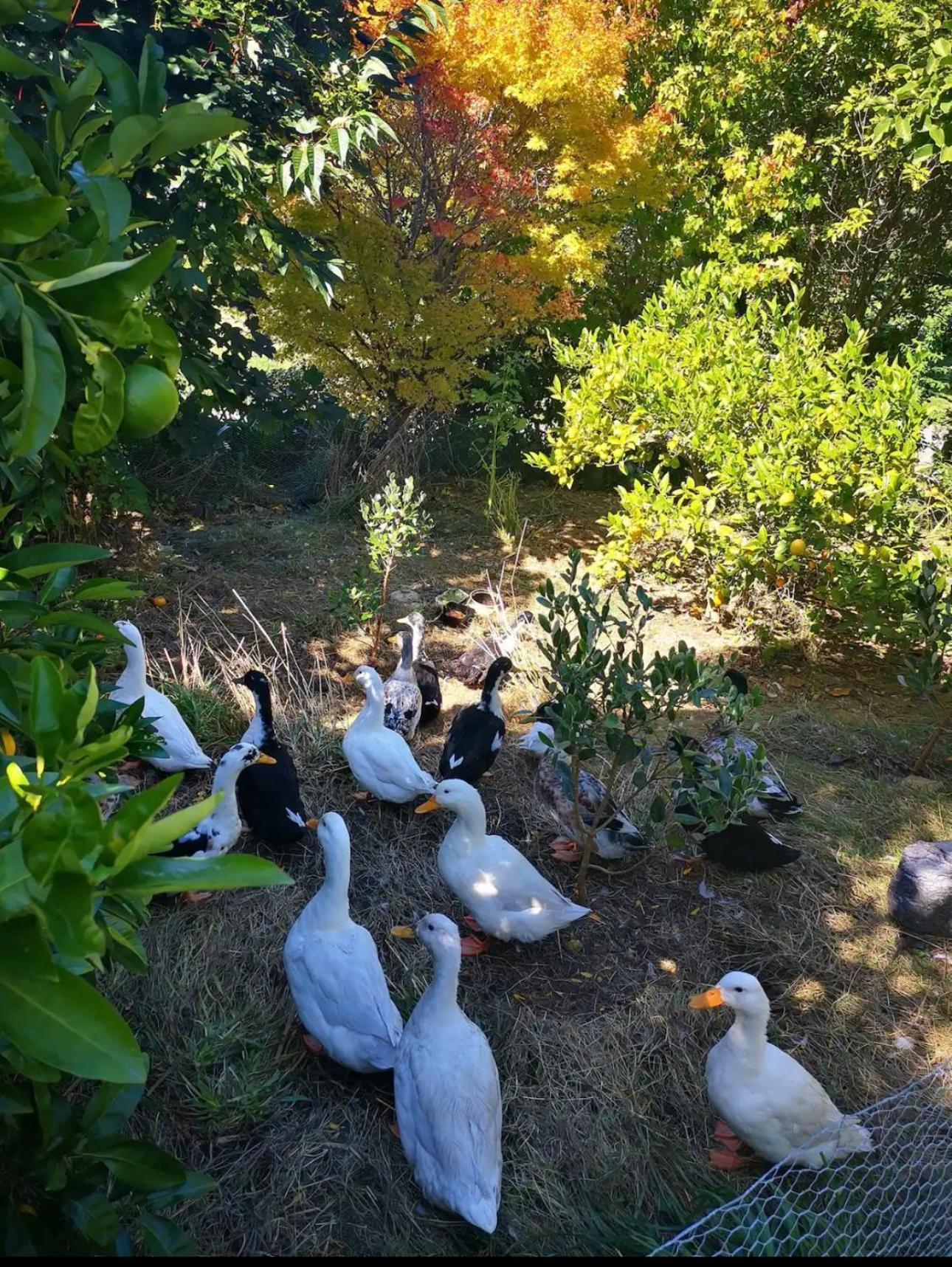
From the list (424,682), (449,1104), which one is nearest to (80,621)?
(449,1104)

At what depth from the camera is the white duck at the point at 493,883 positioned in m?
2.79

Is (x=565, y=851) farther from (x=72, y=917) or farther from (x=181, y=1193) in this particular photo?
(x=72, y=917)

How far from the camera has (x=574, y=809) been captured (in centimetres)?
312

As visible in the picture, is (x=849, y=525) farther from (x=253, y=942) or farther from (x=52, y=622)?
(x=52, y=622)

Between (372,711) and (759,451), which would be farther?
(759,451)

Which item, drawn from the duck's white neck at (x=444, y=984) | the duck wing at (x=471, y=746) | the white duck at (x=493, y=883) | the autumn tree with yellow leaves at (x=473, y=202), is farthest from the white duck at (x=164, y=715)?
the autumn tree with yellow leaves at (x=473, y=202)

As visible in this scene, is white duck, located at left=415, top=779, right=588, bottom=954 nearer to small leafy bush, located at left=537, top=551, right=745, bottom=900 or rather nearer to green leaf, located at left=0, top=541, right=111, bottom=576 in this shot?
small leafy bush, located at left=537, top=551, right=745, bottom=900

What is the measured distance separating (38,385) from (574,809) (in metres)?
2.58

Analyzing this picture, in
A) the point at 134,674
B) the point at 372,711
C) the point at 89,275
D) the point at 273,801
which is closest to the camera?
the point at 89,275

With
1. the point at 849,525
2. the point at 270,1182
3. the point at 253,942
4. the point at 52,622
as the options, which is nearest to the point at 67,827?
the point at 52,622

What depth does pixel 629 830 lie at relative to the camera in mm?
3219

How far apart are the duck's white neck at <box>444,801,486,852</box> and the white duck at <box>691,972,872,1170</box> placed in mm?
870

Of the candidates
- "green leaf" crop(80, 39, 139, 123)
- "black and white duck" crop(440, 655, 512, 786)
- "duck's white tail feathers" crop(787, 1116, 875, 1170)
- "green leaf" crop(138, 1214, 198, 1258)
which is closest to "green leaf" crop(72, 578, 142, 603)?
"green leaf" crop(80, 39, 139, 123)

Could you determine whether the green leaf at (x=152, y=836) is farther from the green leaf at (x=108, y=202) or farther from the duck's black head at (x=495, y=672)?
the duck's black head at (x=495, y=672)
